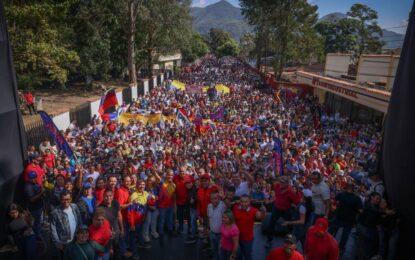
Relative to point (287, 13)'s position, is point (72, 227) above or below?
below

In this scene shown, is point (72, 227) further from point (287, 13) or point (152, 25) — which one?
point (287, 13)

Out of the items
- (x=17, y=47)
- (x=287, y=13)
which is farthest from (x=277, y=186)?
(x=287, y=13)

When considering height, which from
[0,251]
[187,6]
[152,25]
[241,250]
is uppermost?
[187,6]

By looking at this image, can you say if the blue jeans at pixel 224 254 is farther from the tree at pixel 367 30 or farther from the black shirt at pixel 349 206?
the tree at pixel 367 30

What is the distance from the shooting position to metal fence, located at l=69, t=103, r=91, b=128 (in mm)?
14398

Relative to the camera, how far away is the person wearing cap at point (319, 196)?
5422 millimetres

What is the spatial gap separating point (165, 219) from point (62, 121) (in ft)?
30.1

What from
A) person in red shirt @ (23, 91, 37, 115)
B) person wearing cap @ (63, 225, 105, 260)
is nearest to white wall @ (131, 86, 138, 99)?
person in red shirt @ (23, 91, 37, 115)

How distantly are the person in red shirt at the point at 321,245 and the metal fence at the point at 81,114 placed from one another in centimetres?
1269

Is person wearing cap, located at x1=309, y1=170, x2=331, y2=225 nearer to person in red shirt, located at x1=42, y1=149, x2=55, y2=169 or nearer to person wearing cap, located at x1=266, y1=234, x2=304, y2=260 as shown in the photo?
person wearing cap, located at x1=266, y1=234, x2=304, y2=260

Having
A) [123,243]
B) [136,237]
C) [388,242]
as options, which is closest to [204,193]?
[136,237]

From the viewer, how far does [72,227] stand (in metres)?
4.57

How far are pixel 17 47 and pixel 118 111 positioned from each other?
5.39 m

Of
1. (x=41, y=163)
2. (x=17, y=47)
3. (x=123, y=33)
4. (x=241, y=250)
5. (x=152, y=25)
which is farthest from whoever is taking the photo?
(x=152, y=25)
